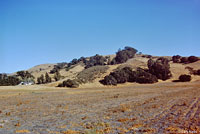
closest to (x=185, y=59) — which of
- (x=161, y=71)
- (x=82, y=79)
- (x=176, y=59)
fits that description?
(x=176, y=59)

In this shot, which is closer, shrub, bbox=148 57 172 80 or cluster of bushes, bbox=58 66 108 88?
cluster of bushes, bbox=58 66 108 88

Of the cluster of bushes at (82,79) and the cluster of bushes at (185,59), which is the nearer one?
the cluster of bushes at (82,79)

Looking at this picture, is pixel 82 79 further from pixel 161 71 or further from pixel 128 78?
pixel 161 71

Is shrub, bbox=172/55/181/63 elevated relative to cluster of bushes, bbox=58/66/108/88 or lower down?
elevated

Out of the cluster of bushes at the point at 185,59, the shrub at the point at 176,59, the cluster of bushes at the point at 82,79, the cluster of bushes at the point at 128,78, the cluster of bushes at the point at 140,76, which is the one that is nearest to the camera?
the cluster of bushes at the point at 82,79

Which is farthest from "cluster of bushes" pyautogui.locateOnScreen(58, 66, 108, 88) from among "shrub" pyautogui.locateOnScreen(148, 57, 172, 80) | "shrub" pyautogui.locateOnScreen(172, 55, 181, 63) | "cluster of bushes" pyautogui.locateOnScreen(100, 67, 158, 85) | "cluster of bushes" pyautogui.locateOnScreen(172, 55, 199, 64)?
"cluster of bushes" pyautogui.locateOnScreen(172, 55, 199, 64)

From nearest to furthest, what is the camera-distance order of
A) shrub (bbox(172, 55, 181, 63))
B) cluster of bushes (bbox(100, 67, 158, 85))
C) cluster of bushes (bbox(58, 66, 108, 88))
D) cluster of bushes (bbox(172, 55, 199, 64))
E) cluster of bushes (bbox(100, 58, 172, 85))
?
cluster of bushes (bbox(58, 66, 108, 88)) → cluster of bushes (bbox(100, 67, 158, 85)) → cluster of bushes (bbox(100, 58, 172, 85)) → cluster of bushes (bbox(172, 55, 199, 64)) → shrub (bbox(172, 55, 181, 63))

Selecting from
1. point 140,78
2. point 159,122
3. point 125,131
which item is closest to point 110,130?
point 125,131

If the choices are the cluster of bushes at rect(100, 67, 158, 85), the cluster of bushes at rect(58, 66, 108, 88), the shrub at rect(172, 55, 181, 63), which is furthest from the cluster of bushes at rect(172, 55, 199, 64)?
the cluster of bushes at rect(58, 66, 108, 88)

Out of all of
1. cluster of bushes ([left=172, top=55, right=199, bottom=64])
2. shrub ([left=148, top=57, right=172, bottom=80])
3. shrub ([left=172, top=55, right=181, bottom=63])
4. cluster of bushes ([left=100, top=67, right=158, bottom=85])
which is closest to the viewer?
cluster of bushes ([left=100, top=67, right=158, bottom=85])

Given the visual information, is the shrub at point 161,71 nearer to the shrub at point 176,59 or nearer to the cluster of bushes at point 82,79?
the cluster of bushes at point 82,79

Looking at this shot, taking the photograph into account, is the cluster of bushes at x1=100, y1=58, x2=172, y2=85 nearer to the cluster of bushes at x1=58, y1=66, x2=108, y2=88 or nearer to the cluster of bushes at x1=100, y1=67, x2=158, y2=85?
the cluster of bushes at x1=100, y1=67, x2=158, y2=85

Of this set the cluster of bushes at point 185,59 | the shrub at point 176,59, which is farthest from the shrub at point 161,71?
the shrub at point 176,59

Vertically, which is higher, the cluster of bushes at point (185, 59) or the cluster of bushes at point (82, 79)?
the cluster of bushes at point (185, 59)
